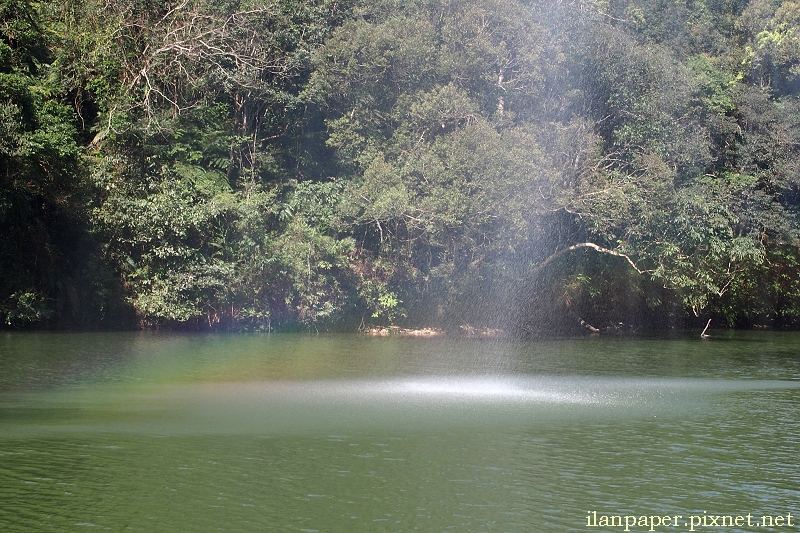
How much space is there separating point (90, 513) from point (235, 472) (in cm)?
242

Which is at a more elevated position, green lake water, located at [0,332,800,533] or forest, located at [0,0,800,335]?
forest, located at [0,0,800,335]

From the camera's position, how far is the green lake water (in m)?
10.9

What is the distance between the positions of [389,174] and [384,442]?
20.3m

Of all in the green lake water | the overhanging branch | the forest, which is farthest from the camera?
the overhanging branch

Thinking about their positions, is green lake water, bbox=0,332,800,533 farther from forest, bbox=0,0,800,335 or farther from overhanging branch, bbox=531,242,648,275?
overhanging branch, bbox=531,242,648,275

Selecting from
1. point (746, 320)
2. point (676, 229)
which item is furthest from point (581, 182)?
point (746, 320)

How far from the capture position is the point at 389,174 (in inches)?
1332

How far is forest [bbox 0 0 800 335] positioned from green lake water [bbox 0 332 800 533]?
6.47 metres

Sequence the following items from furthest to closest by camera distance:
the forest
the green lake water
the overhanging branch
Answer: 1. the overhanging branch
2. the forest
3. the green lake water

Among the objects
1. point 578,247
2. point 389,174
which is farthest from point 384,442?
point 578,247

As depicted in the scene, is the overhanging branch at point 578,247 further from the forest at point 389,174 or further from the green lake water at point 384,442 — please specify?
the green lake water at point 384,442

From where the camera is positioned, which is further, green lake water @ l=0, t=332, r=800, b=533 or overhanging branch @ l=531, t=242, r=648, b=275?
overhanging branch @ l=531, t=242, r=648, b=275

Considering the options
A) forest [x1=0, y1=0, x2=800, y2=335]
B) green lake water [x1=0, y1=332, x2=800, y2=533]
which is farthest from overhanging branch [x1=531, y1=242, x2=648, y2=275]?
green lake water [x1=0, y1=332, x2=800, y2=533]

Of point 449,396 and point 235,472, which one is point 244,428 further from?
point 449,396
